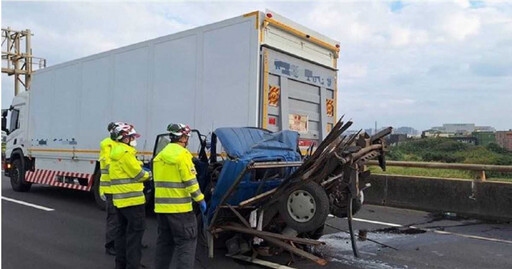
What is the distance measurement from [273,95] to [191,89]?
1537 millimetres

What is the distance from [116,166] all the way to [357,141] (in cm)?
284

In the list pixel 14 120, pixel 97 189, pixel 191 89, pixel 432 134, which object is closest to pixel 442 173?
pixel 432 134

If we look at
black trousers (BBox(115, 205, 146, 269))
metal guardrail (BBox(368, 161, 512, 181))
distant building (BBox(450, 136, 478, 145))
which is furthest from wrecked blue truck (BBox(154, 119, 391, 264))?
distant building (BBox(450, 136, 478, 145))

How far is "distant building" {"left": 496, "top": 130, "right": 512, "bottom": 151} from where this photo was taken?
13073 millimetres

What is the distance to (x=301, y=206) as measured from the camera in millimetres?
4898

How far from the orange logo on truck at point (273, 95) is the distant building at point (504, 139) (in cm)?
929

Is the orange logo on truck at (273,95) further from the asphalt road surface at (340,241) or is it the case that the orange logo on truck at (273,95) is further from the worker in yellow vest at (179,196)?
the worker in yellow vest at (179,196)

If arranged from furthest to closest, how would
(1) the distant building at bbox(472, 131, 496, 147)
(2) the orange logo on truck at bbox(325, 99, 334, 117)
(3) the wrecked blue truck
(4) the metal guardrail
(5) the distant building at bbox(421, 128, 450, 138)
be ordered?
(5) the distant building at bbox(421, 128, 450, 138), (1) the distant building at bbox(472, 131, 496, 147), (2) the orange logo on truck at bbox(325, 99, 334, 117), (4) the metal guardrail, (3) the wrecked blue truck

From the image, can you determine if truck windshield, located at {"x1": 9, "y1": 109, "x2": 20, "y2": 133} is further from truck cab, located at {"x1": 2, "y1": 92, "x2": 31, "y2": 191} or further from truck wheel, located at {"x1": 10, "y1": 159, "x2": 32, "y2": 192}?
truck wheel, located at {"x1": 10, "y1": 159, "x2": 32, "y2": 192}

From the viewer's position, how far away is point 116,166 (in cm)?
487

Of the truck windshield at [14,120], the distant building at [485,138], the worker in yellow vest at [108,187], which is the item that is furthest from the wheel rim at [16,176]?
the distant building at [485,138]

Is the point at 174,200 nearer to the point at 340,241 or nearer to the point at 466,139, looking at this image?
the point at 340,241

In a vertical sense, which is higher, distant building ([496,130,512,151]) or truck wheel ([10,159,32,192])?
distant building ([496,130,512,151])

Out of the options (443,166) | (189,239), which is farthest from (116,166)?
(443,166)
